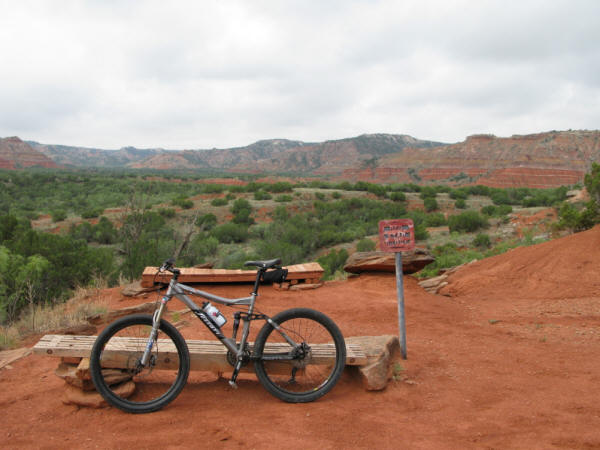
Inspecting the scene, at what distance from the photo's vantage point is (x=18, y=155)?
4722 inches

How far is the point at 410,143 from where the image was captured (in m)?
156

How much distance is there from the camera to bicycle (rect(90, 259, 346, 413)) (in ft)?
12.6

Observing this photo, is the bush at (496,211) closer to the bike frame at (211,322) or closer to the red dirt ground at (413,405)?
the red dirt ground at (413,405)

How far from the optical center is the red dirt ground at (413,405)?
329cm

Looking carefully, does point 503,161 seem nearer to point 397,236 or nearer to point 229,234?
point 229,234

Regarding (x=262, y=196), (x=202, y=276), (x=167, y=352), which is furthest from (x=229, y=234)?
(x=167, y=352)

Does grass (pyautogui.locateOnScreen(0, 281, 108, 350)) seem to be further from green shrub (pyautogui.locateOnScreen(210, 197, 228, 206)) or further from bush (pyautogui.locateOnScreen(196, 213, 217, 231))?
green shrub (pyautogui.locateOnScreen(210, 197, 228, 206))

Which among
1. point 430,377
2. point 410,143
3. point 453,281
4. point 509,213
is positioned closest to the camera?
point 430,377

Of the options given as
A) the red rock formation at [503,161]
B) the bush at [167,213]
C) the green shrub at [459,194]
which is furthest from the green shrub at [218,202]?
the red rock formation at [503,161]

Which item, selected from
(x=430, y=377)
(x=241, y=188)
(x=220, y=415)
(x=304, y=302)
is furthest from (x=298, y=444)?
(x=241, y=188)

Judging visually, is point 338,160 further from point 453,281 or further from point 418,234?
point 453,281

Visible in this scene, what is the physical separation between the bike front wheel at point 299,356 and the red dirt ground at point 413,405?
16cm

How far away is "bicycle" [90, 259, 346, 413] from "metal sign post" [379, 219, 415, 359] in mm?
1421

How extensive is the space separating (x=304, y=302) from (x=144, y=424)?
5.12 m
